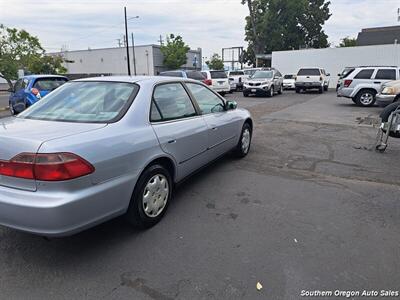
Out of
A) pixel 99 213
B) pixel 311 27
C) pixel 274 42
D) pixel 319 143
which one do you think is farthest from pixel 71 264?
pixel 311 27

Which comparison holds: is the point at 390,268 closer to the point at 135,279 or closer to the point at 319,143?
the point at 135,279

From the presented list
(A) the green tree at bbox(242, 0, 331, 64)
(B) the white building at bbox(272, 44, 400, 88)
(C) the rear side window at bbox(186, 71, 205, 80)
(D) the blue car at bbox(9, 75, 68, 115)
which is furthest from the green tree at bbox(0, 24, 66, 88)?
(A) the green tree at bbox(242, 0, 331, 64)

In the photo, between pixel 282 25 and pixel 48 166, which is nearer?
pixel 48 166

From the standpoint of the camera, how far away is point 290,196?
4203mm

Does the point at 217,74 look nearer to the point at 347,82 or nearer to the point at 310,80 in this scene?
the point at 310,80

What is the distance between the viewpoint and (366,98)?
14125mm

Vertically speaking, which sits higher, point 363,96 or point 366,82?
point 366,82

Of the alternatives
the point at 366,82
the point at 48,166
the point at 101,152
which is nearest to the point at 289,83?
the point at 366,82

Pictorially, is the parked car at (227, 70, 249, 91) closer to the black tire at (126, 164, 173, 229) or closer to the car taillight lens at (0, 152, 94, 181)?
the black tire at (126, 164, 173, 229)

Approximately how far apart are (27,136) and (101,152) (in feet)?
2.00

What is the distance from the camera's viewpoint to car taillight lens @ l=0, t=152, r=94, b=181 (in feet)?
7.89

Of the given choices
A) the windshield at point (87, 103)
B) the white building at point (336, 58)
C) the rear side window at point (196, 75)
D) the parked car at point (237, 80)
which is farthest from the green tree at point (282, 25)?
the windshield at point (87, 103)

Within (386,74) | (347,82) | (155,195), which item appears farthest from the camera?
(347,82)

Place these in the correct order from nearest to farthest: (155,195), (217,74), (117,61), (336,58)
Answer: (155,195) < (217,74) < (336,58) < (117,61)
